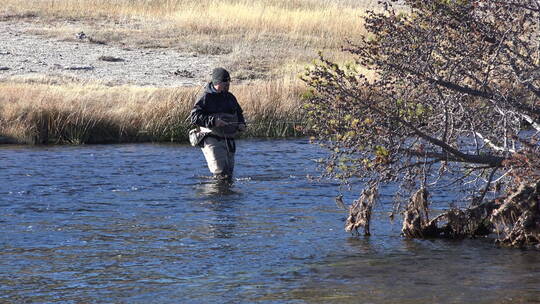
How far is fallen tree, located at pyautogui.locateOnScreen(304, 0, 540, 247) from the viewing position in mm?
9523

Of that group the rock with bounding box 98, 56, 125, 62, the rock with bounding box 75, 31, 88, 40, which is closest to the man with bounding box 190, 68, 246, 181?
the rock with bounding box 98, 56, 125, 62

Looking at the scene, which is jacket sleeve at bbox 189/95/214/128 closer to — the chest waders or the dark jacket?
the dark jacket

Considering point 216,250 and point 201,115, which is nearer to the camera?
point 216,250

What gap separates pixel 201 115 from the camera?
13898 mm

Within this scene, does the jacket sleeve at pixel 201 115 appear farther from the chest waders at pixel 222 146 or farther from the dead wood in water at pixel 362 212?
the dead wood in water at pixel 362 212

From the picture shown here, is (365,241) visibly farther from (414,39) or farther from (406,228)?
(414,39)

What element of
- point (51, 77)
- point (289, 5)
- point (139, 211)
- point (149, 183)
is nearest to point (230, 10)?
point (289, 5)

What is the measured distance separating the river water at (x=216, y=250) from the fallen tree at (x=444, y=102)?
2.14ft

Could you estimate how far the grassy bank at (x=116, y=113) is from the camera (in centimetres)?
1898

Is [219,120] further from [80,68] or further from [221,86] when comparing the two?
[80,68]

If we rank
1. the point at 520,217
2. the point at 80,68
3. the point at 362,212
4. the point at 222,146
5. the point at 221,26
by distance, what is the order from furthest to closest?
the point at 221,26, the point at 80,68, the point at 222,146, the point at 362,212, the point at 520,217

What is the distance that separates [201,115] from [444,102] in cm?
495

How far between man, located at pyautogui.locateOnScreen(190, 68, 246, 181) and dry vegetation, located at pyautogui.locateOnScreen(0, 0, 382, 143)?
4496 mm

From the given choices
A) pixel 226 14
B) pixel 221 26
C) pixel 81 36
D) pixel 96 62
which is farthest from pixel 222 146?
pixel 226 14
